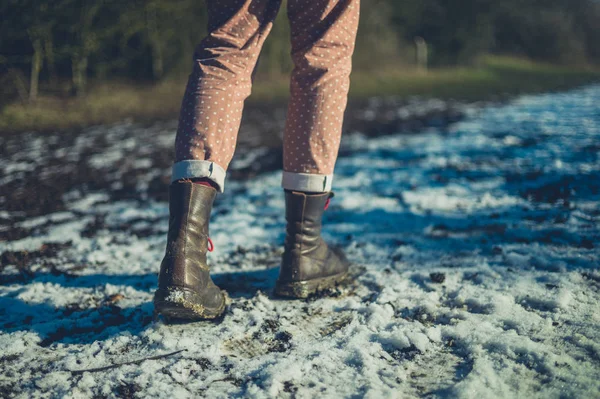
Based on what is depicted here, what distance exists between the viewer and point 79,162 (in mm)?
3555

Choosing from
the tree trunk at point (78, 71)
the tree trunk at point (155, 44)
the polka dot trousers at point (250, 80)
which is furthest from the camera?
the tree trunk at point (155, 44)

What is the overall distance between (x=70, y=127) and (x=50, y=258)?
3608mm

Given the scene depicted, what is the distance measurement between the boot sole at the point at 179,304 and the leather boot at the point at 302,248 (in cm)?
32

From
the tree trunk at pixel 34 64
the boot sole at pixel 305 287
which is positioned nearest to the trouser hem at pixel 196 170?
the boot sole at pixel 305 287

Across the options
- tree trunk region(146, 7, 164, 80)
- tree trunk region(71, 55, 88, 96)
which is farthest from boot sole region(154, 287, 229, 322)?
tree trunk region(146, 7, 164, 80)

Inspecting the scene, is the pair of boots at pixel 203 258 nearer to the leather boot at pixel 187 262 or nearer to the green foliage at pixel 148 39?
the leather boot at pixel 187 262

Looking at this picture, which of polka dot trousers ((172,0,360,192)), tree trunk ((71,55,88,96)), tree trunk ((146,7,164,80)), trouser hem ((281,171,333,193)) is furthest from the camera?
tree trunk ((146,7,164,80))

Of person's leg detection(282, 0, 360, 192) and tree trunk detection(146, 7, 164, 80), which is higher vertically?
tree trunk detection(146, 7, 164, 80)

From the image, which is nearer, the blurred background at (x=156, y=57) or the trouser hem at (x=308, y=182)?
the trouser hem at (x=308, y=182)

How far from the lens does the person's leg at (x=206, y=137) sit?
4.30ft

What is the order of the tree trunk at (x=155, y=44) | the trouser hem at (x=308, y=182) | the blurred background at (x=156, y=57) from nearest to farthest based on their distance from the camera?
the trouser hem at (x=308, y=182) < the blurred background at (x=156, y=57) < the tree trunk at (x=155, y=44)

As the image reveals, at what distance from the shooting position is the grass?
5379 mm

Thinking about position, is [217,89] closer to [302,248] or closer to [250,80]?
[250,80]

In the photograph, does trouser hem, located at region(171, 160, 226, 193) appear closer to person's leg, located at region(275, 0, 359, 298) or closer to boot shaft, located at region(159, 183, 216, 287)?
boot shaft, located at region(159, 183, 216, 287)
